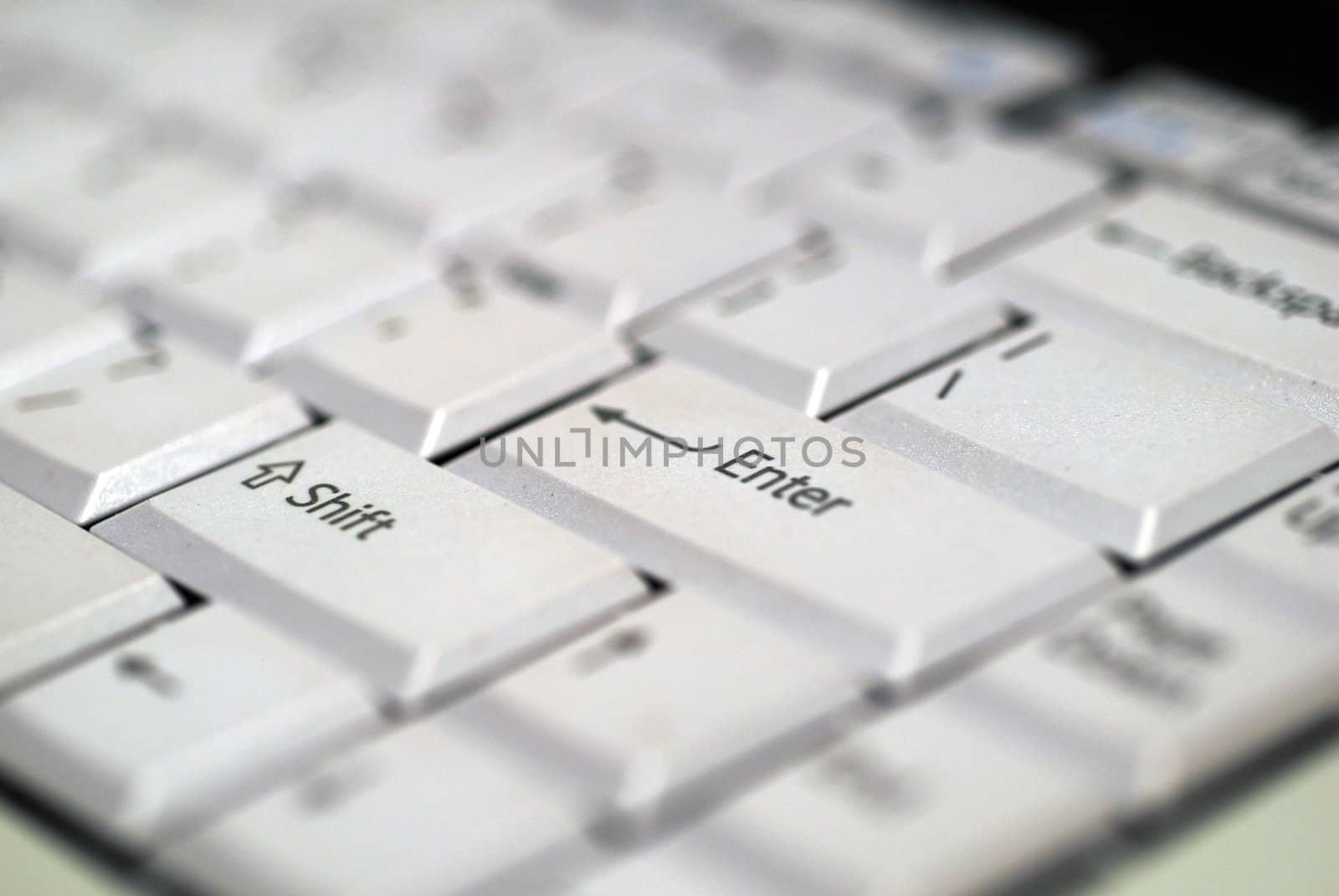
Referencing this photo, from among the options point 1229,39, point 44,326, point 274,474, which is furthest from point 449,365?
point 1229,39

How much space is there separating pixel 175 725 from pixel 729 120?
1.63 ft

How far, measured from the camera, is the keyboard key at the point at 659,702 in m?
Answer: 0.44

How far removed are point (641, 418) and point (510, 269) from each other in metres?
0.17

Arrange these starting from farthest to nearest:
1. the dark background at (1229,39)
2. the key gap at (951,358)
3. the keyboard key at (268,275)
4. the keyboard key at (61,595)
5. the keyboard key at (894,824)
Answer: the dark background at (1229,39)
the keyboard key at (268,275)
the key gap at (951,358)
the keyboard key at (61,595)
the keyboard key at (894,824)

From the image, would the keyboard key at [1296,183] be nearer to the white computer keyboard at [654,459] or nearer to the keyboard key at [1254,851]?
the white computer keyboard at [654,459]

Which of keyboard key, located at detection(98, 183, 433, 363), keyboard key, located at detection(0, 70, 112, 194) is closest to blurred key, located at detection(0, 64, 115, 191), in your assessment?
keyboard key, located at detection(0, 70, 112, 194)

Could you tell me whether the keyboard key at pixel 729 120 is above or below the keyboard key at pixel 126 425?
above

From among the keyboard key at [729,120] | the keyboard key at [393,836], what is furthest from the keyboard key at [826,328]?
the keyboard key at [393,836]

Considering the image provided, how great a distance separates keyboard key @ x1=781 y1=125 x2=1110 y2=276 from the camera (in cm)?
72

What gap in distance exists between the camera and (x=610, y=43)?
949 mm

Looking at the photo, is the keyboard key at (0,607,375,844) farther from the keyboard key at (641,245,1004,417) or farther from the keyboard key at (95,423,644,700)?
the keyboard key at (641,245,1004,417)

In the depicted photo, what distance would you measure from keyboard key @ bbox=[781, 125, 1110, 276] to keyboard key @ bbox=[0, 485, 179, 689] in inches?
14.9

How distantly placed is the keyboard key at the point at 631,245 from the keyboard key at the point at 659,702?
0.24 meters

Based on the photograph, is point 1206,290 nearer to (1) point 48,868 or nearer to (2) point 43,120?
(1) point 48,868
